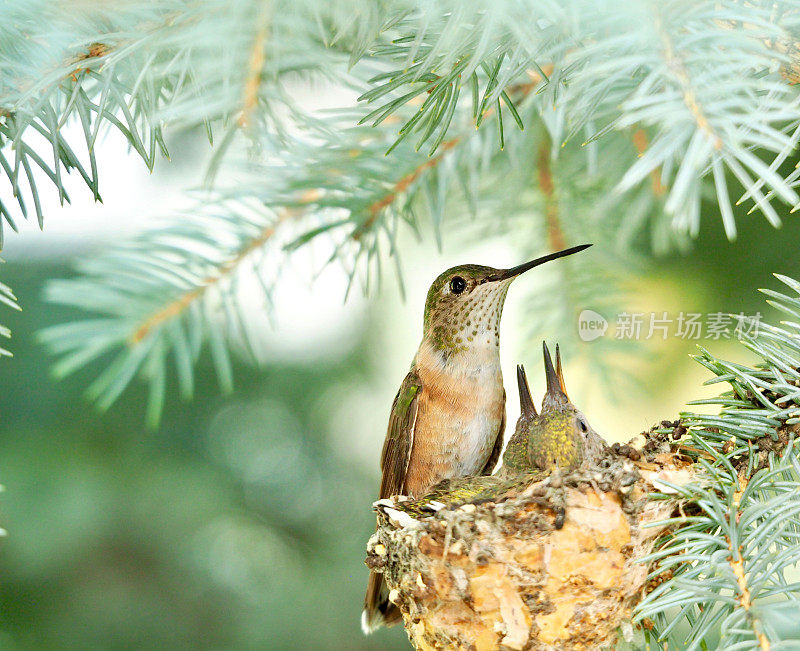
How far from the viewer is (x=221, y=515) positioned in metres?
1.63

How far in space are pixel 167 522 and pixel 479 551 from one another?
86 centimetres

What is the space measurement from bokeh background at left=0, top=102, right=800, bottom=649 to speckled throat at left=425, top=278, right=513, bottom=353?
0.08 metres

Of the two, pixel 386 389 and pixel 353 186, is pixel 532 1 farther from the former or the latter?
pixel 386 389

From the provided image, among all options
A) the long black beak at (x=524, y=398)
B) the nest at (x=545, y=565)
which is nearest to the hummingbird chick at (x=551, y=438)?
the long black beak at (x=524, y=398)

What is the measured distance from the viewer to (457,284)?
1.46 m

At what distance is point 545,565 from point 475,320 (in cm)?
59

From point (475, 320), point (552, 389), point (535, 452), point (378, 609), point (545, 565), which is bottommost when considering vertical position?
point (378, 609)

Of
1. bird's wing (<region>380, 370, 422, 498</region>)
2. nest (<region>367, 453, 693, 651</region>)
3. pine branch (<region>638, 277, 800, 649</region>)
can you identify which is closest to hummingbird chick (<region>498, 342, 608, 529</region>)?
nest (<region>367, 453, 693, 651</region>)

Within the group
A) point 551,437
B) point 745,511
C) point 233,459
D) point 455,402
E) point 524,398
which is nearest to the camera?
point 745,511

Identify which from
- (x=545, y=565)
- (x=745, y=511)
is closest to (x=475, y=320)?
(x=545, y=565)

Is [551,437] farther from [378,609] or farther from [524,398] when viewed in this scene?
[378,609]

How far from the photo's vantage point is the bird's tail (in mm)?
1382

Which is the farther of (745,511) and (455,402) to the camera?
(455,402)

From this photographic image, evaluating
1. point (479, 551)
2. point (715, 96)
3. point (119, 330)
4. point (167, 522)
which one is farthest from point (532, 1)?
point (167, 522)
